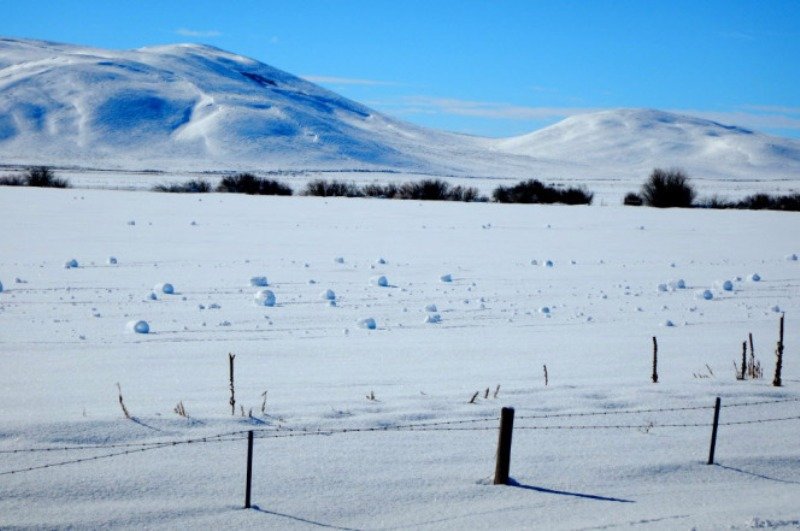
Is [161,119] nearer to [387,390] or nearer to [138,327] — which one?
[138,327]

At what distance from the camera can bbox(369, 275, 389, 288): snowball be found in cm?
1488

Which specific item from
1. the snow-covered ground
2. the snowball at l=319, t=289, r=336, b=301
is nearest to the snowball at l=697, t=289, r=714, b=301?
the snow-covered ground

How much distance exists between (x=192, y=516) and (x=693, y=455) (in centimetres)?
353

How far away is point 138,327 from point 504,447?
612 cm

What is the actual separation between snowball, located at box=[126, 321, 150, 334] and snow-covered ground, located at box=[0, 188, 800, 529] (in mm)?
160

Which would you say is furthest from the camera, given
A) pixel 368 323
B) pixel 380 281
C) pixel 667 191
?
pixel 667 191

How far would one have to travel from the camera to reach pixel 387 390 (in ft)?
25.7

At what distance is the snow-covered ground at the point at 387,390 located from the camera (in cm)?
528

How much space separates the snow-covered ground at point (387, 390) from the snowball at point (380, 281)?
195 mm

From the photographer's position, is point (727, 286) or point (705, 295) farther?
point (727, 286)

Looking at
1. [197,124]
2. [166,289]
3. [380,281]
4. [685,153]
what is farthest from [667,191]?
[685,153]

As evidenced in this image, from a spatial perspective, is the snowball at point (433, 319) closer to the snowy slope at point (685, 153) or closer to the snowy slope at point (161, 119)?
the snowy slope at point (161, 119)

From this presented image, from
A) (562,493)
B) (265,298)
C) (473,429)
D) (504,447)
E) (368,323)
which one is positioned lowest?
(562,493)

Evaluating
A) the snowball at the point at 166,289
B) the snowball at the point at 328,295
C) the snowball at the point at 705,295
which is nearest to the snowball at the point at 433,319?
the snowball at the point at 328,295
